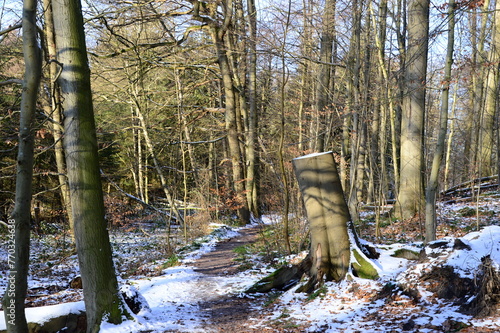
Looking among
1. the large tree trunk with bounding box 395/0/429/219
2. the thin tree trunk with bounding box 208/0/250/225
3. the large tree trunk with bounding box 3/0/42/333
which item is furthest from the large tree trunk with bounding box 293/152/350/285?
the thin tree trunk with bounding box 208/0/250/225

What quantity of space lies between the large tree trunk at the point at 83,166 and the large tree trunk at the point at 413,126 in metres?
8.29

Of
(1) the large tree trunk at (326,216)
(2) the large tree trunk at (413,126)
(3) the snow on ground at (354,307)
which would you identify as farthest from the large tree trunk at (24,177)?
(2) the large tree trunk at (413,126)

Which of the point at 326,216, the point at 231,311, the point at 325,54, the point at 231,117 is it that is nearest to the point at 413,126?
the point at 325,54

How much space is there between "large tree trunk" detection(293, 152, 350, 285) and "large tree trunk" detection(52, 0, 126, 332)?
121 inches

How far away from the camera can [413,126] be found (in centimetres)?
1095

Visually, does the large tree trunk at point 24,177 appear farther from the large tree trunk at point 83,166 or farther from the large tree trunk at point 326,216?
the large tree trunk at point 326,216

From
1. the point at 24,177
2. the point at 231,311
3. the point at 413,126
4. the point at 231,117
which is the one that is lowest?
the point at 231,311

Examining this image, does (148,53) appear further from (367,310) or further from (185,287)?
(367,310)

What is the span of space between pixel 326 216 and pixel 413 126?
5927 mm

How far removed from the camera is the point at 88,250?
4.90 meters

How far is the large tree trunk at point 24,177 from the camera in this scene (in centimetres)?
469

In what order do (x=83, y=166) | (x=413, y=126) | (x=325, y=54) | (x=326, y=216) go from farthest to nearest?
(x=325, y=54) < (x=413, y=126) < (x=326, y=216) < (x=83, y=166)

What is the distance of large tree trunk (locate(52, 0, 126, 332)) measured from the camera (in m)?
4.81

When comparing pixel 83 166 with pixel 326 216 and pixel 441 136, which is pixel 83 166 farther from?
pixel 441 136
